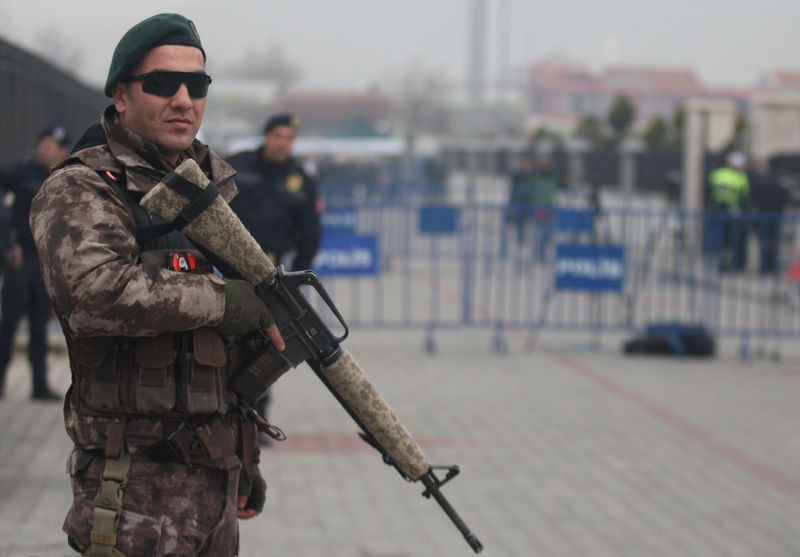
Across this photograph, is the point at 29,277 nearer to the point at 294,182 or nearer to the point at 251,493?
the point at 294,182

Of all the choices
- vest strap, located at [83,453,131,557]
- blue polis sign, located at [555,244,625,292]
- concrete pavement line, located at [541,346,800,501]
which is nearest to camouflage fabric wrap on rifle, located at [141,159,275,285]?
vest strap, located at [83,453,131,557]

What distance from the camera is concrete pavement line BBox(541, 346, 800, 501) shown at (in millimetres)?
6613

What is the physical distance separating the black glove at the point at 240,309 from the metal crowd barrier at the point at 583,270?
7.91 meters

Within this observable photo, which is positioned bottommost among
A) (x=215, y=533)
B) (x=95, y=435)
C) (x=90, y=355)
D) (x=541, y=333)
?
(x=541, y=333)

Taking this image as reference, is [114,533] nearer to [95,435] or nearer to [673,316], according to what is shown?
[95,435]

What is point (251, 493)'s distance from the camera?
3143 millimetres

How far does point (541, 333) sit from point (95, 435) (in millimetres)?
9625

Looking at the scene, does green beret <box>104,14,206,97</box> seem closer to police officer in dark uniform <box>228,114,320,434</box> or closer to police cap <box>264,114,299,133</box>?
police officer in dark uniform <box>228,114,320,434</box>

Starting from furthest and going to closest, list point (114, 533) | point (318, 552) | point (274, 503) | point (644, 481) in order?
point (644, 481) → point (274, 503) → point (318, 552) → point (114, 533)

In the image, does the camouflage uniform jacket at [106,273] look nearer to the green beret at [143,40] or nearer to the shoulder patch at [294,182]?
the green beret at [143,40]

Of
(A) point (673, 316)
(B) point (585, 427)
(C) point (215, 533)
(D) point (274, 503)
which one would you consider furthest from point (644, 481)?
(A) point (673, 316)

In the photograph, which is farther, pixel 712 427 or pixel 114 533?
pixel 712 427

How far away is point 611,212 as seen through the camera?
11.4 m

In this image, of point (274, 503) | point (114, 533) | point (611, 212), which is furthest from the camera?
point (611, 212)
